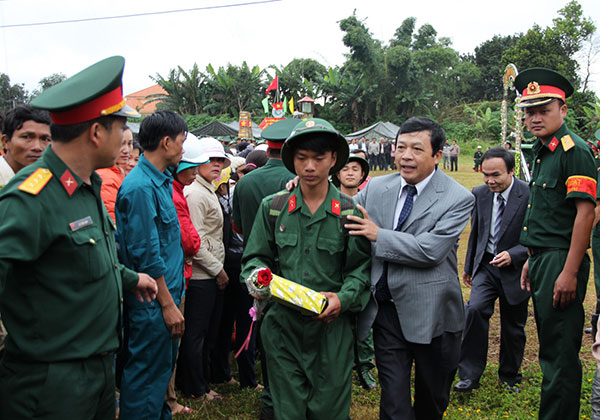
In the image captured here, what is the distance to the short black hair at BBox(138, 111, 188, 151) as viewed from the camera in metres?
3.18

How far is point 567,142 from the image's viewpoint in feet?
11.5

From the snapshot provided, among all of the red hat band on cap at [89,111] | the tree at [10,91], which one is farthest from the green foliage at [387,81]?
the red hat band on cap at [89,111]

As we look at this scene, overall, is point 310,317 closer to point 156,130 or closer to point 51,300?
point 51,300

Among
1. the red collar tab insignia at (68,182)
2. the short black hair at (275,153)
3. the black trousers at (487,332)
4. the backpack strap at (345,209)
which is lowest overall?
the black trousers at (487,332)

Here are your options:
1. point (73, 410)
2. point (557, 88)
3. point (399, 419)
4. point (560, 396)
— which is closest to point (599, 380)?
point (560, 396)

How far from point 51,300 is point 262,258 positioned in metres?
1.24

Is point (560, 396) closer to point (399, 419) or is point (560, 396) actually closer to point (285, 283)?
point (399, 419)

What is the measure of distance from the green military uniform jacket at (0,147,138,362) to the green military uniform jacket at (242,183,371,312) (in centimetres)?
90

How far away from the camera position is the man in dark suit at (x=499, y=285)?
458cm

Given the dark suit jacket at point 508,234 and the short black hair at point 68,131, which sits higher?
the short black hair at point 68,131

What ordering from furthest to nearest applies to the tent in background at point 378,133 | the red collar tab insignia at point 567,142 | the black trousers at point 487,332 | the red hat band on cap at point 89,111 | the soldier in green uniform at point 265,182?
the tent in background at point 378,133 → the black trousers at point 487,332 → the soldier in green uniform at point 265,182 → the red collar tab insignia at point 567,142 → the red hat band on cap at point 89,111

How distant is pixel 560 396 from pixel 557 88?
7.42 ft

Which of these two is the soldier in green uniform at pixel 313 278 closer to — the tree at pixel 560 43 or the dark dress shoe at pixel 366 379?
the dark dress shoe at pixel 366 379

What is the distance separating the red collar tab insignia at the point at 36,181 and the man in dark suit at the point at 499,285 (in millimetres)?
3882
